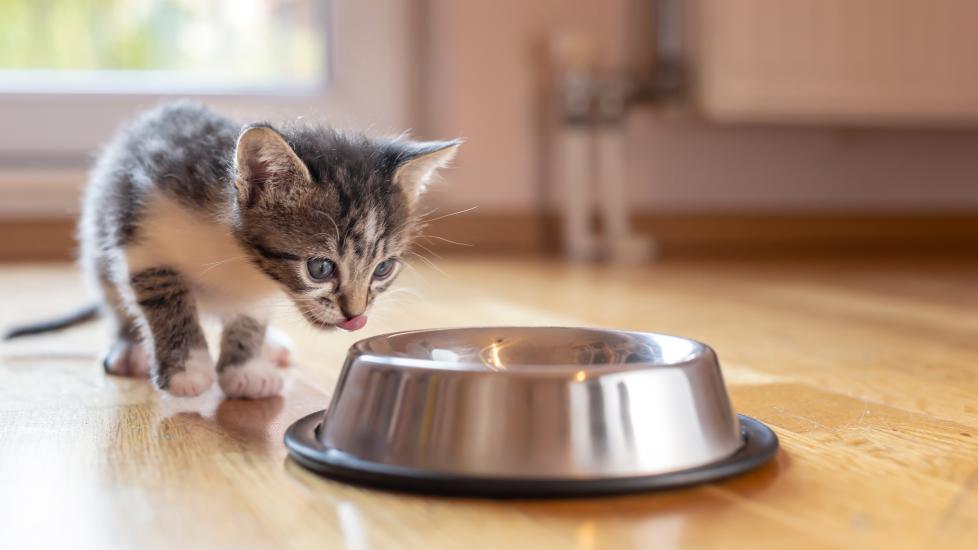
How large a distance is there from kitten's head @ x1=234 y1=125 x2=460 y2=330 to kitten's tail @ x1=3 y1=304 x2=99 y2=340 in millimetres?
614

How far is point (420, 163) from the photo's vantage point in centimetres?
137

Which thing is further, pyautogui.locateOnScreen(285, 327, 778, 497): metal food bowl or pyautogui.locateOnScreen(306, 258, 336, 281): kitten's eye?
pyautogui.locateOnScreen(306, 258, 336, 281): kitten's eye

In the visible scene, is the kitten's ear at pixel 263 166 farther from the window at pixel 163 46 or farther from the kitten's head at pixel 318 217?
the window at pixel 163 46

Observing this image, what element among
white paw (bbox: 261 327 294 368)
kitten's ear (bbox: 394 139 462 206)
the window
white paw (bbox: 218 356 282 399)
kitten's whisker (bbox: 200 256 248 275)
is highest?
the window

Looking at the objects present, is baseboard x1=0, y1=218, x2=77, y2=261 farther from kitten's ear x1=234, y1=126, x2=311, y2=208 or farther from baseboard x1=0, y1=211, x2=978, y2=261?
kitten's ear x1=234, y1=126, x2=311, y2=208

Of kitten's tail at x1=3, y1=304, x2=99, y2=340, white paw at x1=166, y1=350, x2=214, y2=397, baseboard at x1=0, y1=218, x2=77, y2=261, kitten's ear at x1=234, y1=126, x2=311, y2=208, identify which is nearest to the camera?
kitten's ear at x1=234, y1=126, x2=311, y2=208

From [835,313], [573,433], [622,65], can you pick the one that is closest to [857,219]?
[622,65]

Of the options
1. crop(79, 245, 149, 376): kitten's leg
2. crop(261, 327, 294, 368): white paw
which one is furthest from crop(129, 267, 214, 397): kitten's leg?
crop(261, 327, 294, 368): white paw

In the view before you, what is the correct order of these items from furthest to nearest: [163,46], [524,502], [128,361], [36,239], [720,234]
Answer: [720,234] → [163,46] → [36,239] → [128,361] → [524,502]

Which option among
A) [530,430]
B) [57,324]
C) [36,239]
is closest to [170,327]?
[57,324]

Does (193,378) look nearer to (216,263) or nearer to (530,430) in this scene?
(216,263)

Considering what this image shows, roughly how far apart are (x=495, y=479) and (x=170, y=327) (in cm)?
63

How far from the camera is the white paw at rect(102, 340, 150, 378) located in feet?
4.91

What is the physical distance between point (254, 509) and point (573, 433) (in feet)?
0.83
